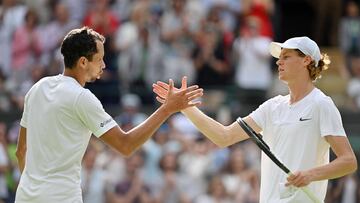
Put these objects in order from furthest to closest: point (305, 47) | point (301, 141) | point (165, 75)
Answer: point (165, 75), point (305, 47), point (301, 141)

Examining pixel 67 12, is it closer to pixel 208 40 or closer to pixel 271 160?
pixel 208 40

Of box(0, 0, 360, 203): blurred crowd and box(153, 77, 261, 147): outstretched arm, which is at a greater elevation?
box(153, 77, 261, 147): outstretched arm

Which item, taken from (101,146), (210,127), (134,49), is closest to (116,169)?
(101,146)

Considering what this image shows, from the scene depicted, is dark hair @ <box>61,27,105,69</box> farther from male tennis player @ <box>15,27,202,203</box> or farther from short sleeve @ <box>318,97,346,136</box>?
short sleeve @ <box>318,97,346,136</box>

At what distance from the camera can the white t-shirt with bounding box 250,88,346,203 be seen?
7.89m

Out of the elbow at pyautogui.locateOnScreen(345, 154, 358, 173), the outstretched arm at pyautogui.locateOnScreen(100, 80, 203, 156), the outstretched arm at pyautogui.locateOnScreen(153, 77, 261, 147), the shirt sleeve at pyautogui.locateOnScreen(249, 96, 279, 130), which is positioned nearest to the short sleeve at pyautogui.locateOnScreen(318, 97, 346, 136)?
the elbow at pyautogui.locateOnScreen(345, 154, 358, 173)

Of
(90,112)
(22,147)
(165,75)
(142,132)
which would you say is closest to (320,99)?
(142,132)

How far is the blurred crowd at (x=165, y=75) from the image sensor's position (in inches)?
588

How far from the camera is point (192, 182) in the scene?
49.2ft

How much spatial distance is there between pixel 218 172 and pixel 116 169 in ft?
4.53

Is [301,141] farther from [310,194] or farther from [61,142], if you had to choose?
[61,142]

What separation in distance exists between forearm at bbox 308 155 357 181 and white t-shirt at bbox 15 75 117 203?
1.43m

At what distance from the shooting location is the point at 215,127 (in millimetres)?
8570

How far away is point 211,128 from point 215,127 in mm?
32
